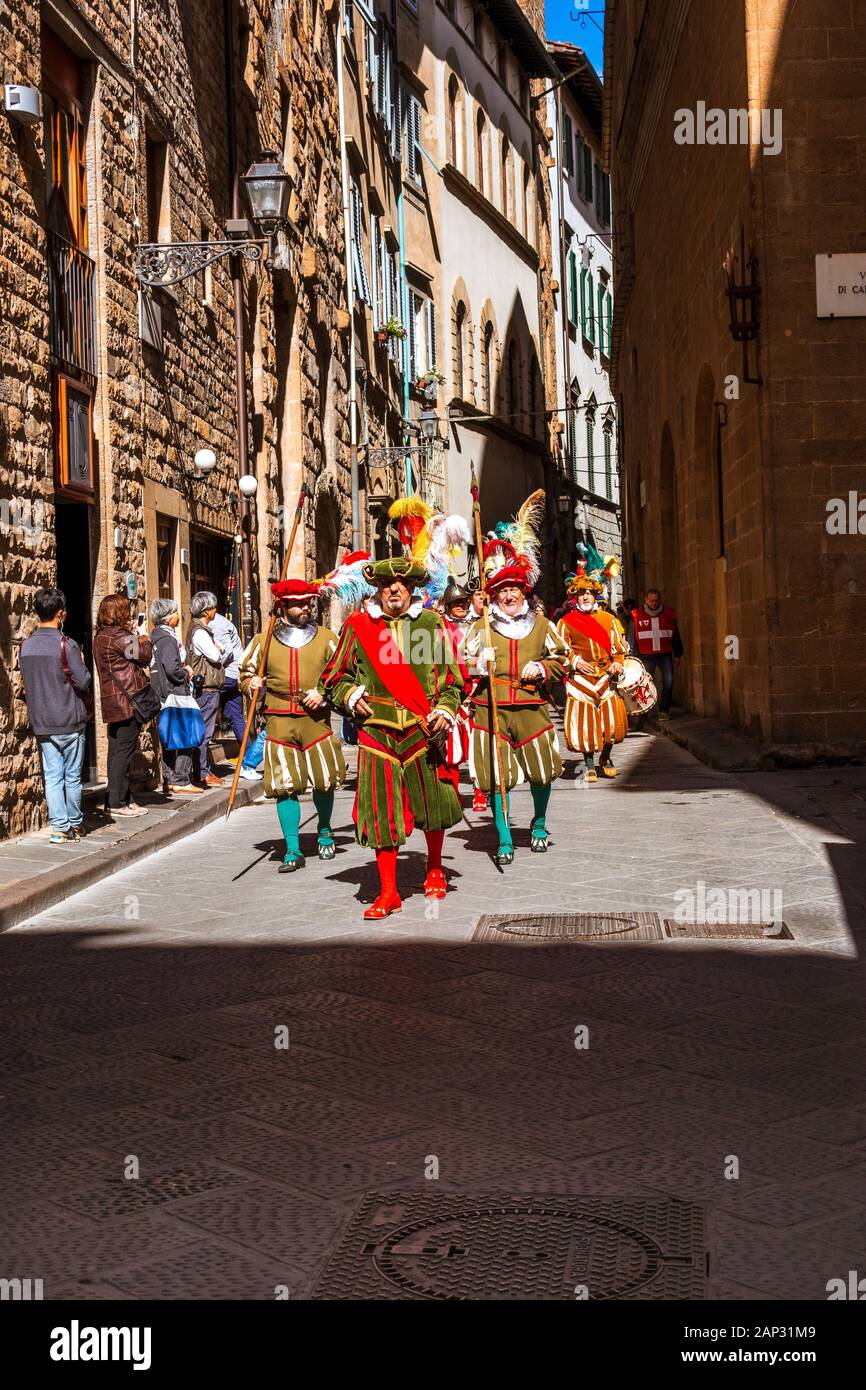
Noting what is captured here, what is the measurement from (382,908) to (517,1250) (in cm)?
459

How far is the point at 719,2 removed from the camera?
17172mm

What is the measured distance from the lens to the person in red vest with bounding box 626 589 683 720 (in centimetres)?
2127

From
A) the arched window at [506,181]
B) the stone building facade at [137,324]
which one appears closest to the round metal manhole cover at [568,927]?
the stone building facade at [137,324]

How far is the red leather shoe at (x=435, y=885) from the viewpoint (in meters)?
8.87

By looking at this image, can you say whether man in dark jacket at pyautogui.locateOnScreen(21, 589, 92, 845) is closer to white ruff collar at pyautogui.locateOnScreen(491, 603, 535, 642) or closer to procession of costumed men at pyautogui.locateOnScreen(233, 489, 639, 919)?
procession of costumed men at pyautogui.locateOnScreen(233, 489, 639, 919)

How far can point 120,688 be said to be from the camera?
1296 centimetres

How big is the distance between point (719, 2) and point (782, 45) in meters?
2.11

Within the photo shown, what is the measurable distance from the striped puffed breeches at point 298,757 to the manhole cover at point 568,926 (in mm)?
2331

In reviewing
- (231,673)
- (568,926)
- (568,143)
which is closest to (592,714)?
(231,673)

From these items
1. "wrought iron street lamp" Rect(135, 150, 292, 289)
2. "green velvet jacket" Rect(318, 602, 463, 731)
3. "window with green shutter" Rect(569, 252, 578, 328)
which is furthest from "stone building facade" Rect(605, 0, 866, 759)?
"window with green shutter" Rect(569, 252, 578, 328)

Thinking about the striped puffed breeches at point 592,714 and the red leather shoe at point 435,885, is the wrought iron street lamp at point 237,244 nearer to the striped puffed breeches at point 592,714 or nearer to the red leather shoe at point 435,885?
the striped puffed breeches at point 592,714

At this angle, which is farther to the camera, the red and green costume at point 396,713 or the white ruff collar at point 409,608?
the white ruff collar at point 409,608
